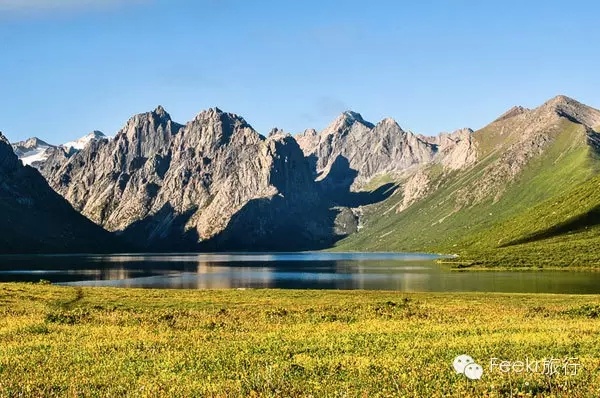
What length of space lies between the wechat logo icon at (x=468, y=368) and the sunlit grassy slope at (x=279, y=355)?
0.34 m

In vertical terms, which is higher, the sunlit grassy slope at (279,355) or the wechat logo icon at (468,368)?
the wechat logo icon at (468,368)

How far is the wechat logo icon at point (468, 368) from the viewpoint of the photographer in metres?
21.9

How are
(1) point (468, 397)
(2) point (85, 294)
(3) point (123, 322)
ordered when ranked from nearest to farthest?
(1) point (468, 397) → (3) point (123, 322) → (2) point (85, 294)

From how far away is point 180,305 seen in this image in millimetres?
71625

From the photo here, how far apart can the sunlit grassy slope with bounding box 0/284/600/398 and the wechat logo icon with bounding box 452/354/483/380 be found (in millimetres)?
338

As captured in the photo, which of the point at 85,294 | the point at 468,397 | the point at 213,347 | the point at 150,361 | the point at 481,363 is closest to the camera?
the point at 468,397

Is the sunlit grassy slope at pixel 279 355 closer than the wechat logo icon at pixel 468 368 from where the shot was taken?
Yes

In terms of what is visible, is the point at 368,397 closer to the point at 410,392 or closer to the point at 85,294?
the point at 410,392

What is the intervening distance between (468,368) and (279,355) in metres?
8.91

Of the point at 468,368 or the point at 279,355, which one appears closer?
the point at 468,368

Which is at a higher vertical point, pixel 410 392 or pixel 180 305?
pixel 410 392

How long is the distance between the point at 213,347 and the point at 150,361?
431 centimetres

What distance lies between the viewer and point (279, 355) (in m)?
27.9

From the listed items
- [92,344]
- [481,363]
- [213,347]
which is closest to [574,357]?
[481,363]
